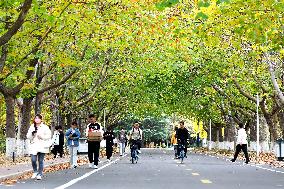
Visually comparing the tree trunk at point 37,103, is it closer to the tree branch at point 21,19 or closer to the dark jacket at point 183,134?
the dark jacket at point 183,134

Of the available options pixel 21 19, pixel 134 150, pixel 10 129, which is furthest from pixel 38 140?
pixel 10 129

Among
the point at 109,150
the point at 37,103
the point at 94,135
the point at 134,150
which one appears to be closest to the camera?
the point at 94,135

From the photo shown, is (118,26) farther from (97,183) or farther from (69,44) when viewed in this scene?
(97,183)

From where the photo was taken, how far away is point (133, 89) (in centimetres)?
5906

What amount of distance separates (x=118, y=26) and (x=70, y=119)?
2346 centimetres

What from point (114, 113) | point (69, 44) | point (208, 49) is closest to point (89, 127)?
point (69, 44)

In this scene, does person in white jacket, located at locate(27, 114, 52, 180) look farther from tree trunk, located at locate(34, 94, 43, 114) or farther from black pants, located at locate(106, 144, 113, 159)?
tree trunk, located at locate(34, 94, 43, 114)

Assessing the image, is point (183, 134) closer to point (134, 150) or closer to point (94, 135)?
point (134, 150)

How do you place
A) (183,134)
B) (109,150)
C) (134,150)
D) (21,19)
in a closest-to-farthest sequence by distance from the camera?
(21,19)
(134,150)
(183,134)
(109,150)

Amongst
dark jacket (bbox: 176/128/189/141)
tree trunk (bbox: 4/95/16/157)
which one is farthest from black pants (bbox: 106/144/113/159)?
dark jacket (bbox: 176/128/189/141)

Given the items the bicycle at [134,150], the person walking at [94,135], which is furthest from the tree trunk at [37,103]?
the person walking at [94,135]

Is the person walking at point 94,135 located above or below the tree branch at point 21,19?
below

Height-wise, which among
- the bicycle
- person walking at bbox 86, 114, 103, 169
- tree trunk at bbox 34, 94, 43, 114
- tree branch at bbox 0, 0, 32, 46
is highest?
tree branch at bbox 0, 0, 32, 46

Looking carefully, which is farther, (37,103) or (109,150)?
(37,103)
